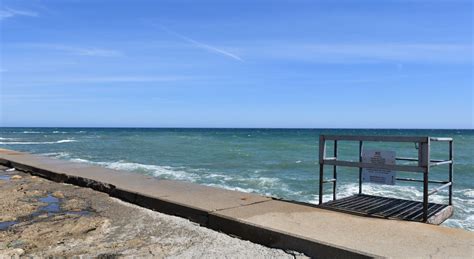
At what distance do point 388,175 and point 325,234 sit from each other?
1753mm

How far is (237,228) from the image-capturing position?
16.3 ft

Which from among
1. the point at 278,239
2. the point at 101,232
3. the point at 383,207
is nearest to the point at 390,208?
the point at 383,207

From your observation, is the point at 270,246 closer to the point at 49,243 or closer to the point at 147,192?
the point at 49,243

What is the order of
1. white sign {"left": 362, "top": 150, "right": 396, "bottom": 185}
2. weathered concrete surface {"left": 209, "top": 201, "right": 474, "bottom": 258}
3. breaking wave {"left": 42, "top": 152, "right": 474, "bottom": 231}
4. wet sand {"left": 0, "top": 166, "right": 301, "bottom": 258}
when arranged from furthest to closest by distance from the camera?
breaking wave {"left": 42, "top": 152, "right": 474, "bottom": 231} < white sign {"left": 362, "top": 150, "right": 396, "bottom": 185} < wet sand {"left": 0, "top": 166, "right": 301, "bottom": 258} < weathered concrete surface {"left": 209, "top": 201, "right": 474, "bottom": 258}

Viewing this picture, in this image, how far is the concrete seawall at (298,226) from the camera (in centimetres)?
411

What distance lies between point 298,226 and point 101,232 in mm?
2299

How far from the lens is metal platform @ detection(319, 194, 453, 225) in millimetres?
5766

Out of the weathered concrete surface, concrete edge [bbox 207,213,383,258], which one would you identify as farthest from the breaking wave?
concrete edge [bbox 207,213,383,258]

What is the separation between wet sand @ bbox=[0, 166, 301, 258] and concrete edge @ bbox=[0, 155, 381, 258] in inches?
4.6

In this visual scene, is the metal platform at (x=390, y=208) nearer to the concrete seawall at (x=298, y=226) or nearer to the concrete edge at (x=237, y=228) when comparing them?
the concrete seawall at (x=298, y=226)

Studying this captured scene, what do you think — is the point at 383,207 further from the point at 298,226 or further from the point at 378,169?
the point at 298,226

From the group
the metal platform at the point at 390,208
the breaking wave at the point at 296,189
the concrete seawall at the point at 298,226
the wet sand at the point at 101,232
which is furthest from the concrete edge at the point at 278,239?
the breaking wave at the point at 296,189

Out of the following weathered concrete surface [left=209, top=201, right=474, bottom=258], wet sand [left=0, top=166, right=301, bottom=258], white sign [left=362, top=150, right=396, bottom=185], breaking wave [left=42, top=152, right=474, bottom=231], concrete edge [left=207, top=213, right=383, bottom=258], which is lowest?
breaking wave [left=42, top=152, right=474, bottom=231]

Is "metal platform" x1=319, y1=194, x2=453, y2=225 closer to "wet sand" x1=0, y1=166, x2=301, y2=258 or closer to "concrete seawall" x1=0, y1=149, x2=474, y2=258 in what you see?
"concrete seawall" x1=0, y1=149, x2=474, y2=258
